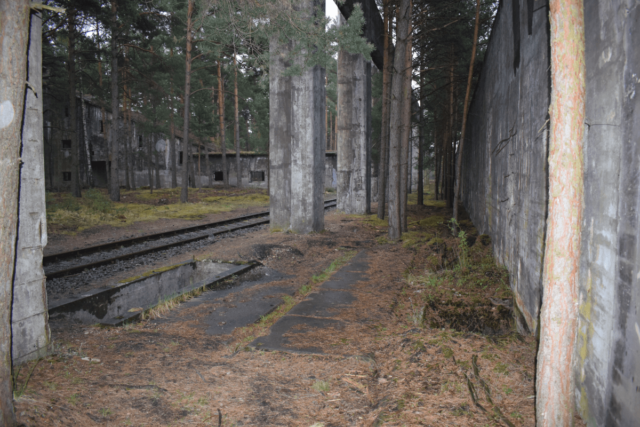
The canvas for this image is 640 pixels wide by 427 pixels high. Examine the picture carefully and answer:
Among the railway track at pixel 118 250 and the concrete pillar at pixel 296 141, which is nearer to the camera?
the railway track at pixel 118 250

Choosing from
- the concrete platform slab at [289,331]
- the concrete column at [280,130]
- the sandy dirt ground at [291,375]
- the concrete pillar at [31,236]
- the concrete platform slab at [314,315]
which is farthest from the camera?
the concrete column at [280,130]

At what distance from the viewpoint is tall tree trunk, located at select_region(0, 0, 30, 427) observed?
2514mm

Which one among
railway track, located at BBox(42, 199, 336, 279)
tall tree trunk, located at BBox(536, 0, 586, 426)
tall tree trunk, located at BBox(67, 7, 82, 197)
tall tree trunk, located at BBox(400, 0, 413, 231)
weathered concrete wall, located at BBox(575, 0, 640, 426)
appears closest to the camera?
weathered concrete wall, located at BBox(575, 0, 640, 426)

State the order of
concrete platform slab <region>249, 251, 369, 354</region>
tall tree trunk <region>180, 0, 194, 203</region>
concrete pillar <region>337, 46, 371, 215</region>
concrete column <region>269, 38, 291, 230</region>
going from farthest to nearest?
tall tree trunk <region>180, 0, 194, 203</region>, concrete pillar <region>337, 46, 371, 215</region>, concrete column <region>269, 38, 291, 230</region>, concrete platform slab <region>249, 251, 369, 354</region>

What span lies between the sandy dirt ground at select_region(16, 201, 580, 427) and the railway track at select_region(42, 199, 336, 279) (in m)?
3.72

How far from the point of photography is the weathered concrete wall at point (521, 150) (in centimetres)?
406

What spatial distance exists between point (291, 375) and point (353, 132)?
16.2 meters

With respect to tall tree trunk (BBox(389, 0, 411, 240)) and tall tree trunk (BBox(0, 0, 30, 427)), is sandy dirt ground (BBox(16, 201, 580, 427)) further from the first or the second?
tall tree trunk (BBox(389, 0, 411, 240))

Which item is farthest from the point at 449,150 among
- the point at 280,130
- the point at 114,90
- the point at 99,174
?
the point at 99,174

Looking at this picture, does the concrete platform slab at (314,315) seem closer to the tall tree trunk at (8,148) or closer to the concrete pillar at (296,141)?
the tall tree trunk at (8,148)

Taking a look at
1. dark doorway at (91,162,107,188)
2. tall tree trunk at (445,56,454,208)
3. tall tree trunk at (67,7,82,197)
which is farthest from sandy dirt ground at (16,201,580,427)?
dark doorway at (91,162,107,188)

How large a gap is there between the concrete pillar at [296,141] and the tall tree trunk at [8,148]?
932cm

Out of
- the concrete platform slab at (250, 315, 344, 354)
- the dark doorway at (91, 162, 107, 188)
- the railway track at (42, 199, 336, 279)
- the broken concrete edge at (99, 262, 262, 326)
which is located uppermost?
the dark doorway at (91, 162, 107, 188)

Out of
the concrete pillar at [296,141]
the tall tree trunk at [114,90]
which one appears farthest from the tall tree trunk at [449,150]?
the tall tree trunk at [114,90]
